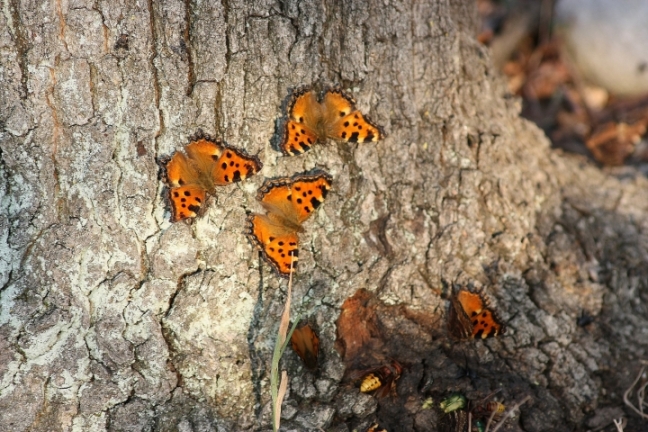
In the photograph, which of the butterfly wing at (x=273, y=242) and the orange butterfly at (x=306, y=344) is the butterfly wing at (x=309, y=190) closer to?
the butterfly wing at (x=273, y=242)

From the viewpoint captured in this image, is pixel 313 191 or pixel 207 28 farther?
pixel 313 191

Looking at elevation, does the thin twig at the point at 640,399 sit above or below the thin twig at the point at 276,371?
below

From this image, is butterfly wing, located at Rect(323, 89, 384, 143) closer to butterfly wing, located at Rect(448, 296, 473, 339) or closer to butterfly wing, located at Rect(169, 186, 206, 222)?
butterfly wing, located at Rect(169, 186, 206, 222)

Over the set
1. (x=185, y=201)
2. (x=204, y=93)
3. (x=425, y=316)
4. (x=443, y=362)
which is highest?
(x=204, y=93)

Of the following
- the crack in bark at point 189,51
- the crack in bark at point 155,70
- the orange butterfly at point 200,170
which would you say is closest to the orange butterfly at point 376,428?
the orange butterfly at point 200,170

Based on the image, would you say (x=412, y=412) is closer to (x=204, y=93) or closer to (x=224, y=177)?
(x=224, y=177)

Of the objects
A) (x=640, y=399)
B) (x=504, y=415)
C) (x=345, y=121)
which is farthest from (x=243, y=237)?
(x=640, y=399)

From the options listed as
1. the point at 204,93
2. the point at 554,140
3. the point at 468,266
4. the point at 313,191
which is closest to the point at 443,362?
the point at 468,266
